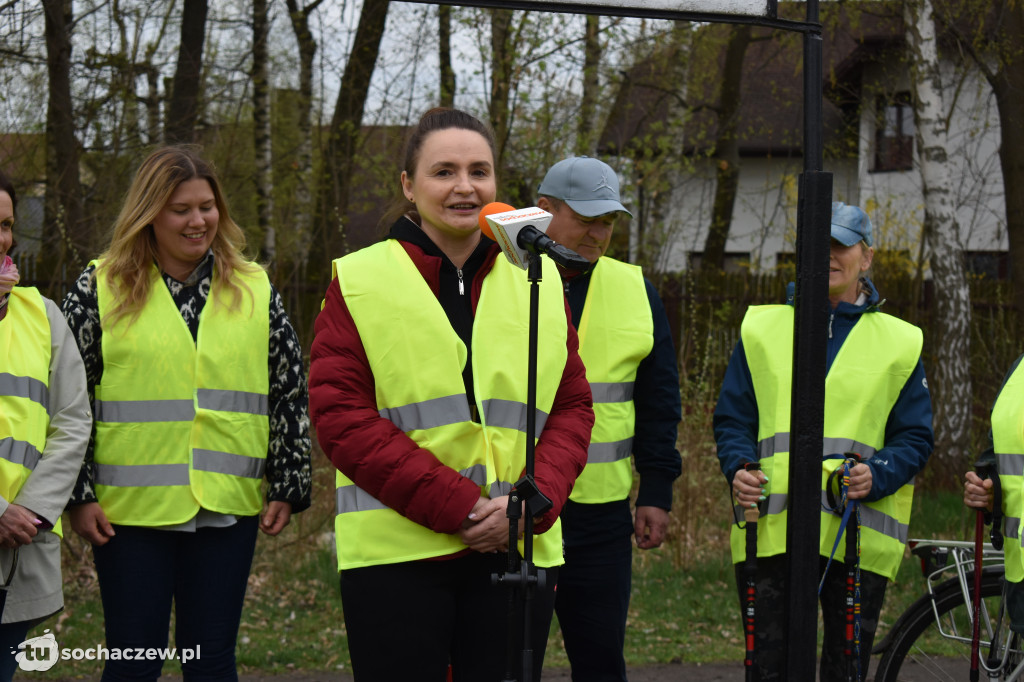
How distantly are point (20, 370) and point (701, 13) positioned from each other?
7.28ft

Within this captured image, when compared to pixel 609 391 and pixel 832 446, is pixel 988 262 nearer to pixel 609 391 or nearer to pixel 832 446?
pixel 832 446

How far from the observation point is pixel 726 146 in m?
18.7

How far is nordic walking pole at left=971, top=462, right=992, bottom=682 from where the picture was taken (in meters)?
3.91

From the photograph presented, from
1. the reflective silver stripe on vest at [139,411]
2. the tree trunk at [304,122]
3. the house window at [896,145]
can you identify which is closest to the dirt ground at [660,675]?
the reflective silver stripe on vest at [139,411]

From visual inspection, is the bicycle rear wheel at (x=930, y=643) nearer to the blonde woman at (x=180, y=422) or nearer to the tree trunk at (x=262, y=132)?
the blonde woman at (x=180, y=422)

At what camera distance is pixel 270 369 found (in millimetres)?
3779

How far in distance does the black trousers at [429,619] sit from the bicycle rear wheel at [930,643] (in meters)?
2.12

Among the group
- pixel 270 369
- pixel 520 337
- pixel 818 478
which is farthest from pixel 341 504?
pixel 818 478

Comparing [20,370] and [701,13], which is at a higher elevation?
[701,13]

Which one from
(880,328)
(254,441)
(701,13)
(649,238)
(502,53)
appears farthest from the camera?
(649,238)

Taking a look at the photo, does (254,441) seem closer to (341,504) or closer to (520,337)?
(341,504)

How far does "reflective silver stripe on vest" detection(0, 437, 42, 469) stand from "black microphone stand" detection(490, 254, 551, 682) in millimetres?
1601

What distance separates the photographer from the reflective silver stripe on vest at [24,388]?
3375 millimetres

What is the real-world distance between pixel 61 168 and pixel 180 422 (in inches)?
191
